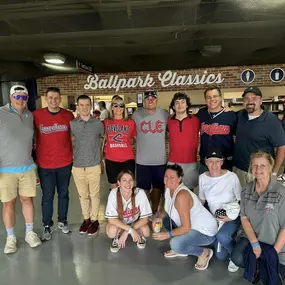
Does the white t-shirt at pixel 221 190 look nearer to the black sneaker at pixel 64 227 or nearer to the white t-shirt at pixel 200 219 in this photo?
the white t-shirt at pixel 200 219

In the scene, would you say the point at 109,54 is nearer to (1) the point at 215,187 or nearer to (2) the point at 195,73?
(2) the point at 195,73

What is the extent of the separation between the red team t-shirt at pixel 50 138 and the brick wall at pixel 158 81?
5.26m

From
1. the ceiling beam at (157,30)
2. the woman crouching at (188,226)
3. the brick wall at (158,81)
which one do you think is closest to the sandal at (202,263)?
the woman crouching at (188,226)

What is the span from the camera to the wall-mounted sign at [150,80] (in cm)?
781

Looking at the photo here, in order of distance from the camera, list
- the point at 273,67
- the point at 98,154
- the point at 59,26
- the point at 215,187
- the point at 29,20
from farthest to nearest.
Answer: the point at 273,67
the point at 59,26
the point at 29,20
the point at 98,154
the point at 215,187

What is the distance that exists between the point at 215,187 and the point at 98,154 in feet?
4.35

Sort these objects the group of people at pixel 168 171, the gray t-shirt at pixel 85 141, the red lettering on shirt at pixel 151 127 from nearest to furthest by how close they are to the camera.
→ the group of people at pixel 168 171 → the gray t-shirt at pixel 85 141 → the red lettering on shirt at pixel 151 127

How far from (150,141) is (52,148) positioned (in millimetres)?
1056

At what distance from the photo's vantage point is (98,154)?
3.15 meters

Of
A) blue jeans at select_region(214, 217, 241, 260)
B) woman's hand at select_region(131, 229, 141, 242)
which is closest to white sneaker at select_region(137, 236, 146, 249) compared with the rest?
woman's hand at select_region(131, 229, 141, 242)

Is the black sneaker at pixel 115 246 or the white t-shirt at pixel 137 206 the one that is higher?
the white t-shirt at pixel 137 206

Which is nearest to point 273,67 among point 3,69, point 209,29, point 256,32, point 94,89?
point 256,32

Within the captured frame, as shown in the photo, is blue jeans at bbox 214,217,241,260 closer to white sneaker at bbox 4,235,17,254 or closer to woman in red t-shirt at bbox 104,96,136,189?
woman in red t-shirt at bbox 104,96,136,189

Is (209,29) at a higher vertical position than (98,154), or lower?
higher
